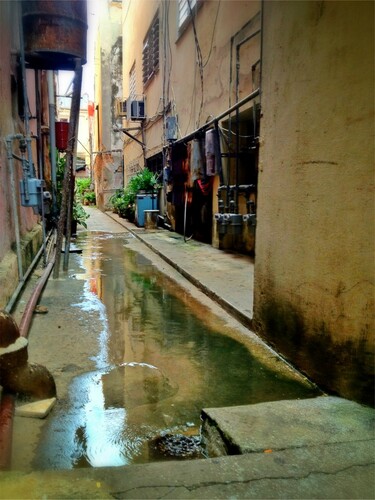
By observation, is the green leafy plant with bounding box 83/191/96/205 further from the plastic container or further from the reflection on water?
the reflection on water

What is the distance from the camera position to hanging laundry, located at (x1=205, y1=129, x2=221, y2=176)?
8.37 m

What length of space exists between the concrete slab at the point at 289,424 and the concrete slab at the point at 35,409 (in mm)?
1023

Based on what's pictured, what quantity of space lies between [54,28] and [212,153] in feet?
12.0

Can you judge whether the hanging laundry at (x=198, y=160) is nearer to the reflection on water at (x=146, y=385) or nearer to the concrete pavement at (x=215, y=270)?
the concrete pavement at (x=215, y=270)

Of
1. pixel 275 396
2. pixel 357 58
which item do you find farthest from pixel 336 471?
pixel 357 58

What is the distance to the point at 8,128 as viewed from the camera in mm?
5707

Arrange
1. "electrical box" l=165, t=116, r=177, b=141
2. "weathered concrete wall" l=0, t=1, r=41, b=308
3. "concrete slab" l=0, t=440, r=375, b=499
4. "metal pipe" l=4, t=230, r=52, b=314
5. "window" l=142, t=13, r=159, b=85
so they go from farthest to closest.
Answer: "window" l=142, t=13, r=159, b=85
"electrical box" l=165, t=116, r=177, b=141
"weathered concrete wall" l=0, t=1, r=41, b=308
"metal pipe" l=4, t=230, r=52, b=314
"concrete slab" l=0, t=440, r=375, b=499

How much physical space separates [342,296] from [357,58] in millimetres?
1481

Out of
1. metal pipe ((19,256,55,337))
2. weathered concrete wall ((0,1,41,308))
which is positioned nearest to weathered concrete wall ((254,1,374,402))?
metal pipe ((19,256,55,337))

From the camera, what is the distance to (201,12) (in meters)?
9.86

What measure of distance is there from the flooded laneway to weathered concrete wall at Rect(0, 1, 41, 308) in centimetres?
65

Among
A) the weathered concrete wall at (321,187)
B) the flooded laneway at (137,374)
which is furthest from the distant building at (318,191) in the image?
the flooded laneway at (137,374)

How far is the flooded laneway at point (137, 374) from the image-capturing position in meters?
2.50

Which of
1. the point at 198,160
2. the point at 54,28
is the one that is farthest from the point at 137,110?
the point at 54,28
